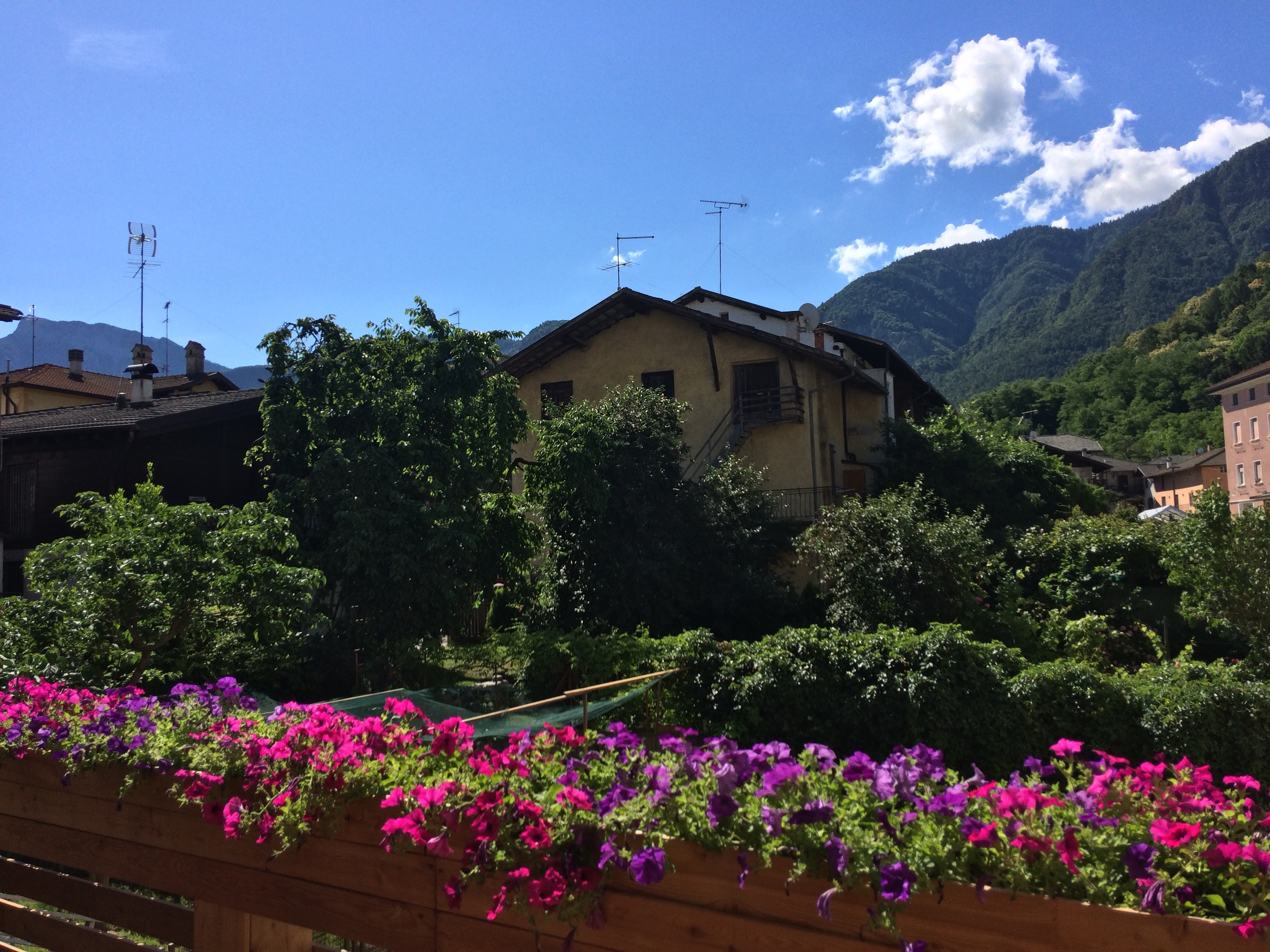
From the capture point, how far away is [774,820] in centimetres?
201

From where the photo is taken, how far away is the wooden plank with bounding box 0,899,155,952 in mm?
3148

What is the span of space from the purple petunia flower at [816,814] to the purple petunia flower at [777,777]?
14 cm

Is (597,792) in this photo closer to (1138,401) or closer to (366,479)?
(366,479)

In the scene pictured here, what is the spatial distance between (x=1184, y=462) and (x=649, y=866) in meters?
80.4

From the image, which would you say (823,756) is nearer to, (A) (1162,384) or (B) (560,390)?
(B) (560,390)

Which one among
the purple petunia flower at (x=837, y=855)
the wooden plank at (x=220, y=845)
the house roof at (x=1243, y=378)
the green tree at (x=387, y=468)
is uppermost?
the house roof at (x=1243, y=378)

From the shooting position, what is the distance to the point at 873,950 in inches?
73.9

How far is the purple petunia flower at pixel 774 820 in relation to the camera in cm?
200

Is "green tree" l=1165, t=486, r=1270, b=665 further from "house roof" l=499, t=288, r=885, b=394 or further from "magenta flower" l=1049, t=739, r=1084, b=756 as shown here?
"magenta flower" l=1049, t=739, r=1084, b=756

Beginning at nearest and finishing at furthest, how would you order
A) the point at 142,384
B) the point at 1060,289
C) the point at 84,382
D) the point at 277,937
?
the point at 277,937
the point at 142,384
the point at 84,382
the point at 1060,289

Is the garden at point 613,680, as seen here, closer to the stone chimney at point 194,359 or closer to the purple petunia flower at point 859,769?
the purple petunia flower at point 859,769

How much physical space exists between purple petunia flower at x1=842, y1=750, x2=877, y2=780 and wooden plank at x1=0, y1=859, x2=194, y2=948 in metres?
2.28

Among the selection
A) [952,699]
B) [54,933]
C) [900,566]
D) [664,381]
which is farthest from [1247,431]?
[54,933]

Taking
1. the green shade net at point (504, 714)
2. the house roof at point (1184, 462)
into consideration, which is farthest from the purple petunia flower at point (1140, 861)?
the house roof at point (1184, 462)
